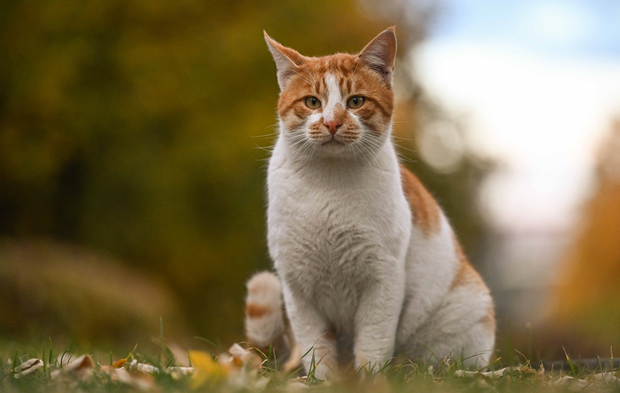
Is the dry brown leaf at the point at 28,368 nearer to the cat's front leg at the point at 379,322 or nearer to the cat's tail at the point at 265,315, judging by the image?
the cat's tail at the point at 265,315

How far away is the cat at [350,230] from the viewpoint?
267 cm

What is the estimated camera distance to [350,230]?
266cm

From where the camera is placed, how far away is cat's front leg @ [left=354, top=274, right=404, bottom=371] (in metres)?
2.67

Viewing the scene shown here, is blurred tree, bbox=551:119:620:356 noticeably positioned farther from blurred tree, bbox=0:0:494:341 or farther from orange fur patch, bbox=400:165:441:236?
orange fur patch, bbox=400:165:441:236

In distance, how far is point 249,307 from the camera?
318 centimetres

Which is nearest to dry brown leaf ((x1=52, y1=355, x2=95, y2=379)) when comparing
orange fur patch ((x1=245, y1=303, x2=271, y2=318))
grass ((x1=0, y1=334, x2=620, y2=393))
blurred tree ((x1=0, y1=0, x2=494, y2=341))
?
grass ((x1=0, y1=334, x2=620, y2=393))

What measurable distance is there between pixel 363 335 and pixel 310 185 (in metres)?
0.81

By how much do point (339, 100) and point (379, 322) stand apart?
113 cm

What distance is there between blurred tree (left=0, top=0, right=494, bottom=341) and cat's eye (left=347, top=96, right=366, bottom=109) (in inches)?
169

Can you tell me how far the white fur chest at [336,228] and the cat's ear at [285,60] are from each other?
460 mm

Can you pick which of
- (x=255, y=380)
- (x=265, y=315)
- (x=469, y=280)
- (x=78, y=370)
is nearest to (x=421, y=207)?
(x=469, y=280)

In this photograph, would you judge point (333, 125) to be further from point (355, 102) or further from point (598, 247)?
point (598, 247)

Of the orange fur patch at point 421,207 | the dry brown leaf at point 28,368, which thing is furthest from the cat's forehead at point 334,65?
the dry brown leaf at point 28,368

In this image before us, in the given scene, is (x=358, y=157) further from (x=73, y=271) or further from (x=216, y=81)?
(x=216, y=81)
